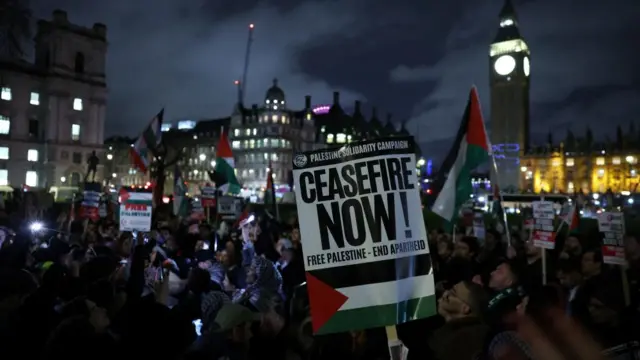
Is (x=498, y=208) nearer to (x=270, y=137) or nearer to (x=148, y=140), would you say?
(x=148, y=140)

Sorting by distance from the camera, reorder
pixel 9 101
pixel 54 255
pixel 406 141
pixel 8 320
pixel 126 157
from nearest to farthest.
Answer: pixel 406 141
pixel 8 320
pixel 54 255
pixel 9 101
pixel 126 157

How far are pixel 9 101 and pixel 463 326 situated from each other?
7155 cm

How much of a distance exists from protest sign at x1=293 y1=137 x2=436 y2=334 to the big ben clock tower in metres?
120

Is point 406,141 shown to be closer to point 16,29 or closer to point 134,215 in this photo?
point 134,215

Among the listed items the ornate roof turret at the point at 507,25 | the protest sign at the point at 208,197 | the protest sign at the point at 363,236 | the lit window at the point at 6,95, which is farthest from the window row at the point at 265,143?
the protest sign at the point at 363,236

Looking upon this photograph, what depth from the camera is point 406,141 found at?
400cm

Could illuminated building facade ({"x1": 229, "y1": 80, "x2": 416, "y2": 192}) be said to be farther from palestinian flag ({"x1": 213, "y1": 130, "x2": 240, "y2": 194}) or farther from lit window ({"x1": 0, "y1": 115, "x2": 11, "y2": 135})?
palestinian flag ({"x1": 213, "y1": 130, "x2": 240, "y2": 194})

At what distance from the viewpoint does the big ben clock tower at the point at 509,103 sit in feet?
388

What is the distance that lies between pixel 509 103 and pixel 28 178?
9617cm

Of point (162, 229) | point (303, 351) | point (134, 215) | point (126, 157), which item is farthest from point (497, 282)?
point (126, 157)

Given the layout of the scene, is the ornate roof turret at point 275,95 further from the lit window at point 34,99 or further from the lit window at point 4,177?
the lit window at point 4,177

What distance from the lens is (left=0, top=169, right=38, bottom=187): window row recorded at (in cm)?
6295

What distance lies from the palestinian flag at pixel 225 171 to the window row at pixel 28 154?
56.4 m

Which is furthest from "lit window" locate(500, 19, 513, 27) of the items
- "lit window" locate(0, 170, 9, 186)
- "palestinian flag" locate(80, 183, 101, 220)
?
"palestinian flag" locate(80, 183, 101, 220)
